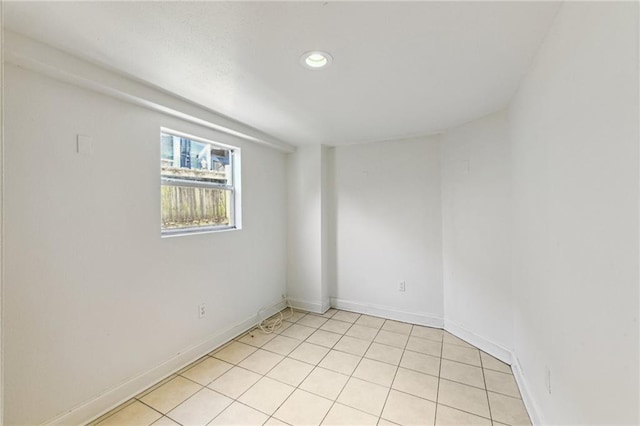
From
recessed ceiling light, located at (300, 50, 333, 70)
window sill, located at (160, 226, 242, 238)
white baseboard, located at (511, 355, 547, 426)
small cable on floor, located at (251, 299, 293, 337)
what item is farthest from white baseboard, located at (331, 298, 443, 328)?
recessed ceiling light, located at (300, 50, 333, 70)

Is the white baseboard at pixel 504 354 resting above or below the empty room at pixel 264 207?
below

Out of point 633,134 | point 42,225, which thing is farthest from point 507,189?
point 42,225

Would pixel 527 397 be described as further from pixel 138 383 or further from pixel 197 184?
pixel 197 184

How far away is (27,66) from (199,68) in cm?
87

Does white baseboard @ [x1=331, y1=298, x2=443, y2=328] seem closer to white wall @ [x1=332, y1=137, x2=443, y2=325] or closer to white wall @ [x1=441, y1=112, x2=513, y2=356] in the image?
white wall @ [x1=332, y1=137, x2=443, y2=325]

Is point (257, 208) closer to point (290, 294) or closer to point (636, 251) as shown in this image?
point (290, 294)

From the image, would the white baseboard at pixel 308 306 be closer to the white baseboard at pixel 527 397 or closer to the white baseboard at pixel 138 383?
the white baseboard at pixel 138 383

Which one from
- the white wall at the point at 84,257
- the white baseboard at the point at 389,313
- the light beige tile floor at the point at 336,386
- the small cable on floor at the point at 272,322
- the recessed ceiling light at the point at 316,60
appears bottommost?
the light beige tile floor at the point at 336,386

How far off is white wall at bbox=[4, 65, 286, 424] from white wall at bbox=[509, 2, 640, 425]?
255 cm

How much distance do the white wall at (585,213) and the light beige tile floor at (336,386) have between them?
51 cm

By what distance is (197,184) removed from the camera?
2.57m

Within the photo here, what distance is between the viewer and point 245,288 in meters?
3.00

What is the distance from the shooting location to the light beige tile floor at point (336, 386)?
174 cm

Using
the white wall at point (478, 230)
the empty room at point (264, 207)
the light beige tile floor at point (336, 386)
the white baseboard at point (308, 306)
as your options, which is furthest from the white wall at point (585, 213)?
the white baseboard at point (308, 306)
